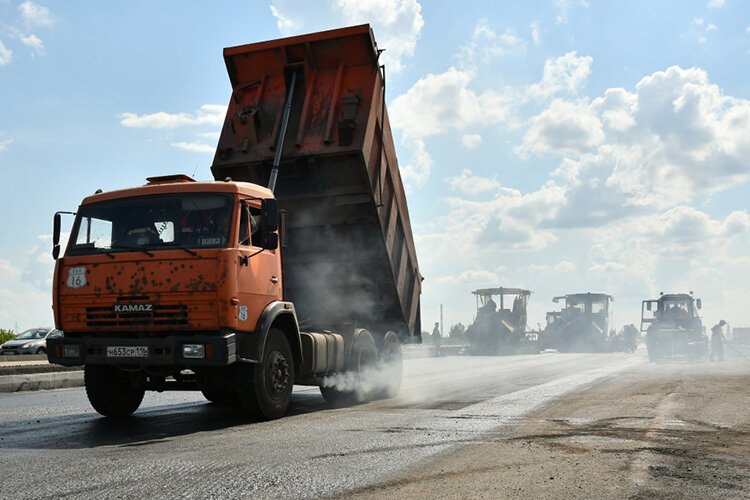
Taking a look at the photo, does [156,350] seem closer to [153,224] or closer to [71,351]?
[71,351]

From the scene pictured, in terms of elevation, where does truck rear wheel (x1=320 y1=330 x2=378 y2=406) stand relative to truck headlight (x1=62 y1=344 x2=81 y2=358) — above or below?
below

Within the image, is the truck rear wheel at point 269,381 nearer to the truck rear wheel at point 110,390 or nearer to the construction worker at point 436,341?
the truck rear wheel at point 110,390

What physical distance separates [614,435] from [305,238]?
5160 millimetres

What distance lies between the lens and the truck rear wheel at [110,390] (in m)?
8.38

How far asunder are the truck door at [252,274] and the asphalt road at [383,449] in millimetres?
1191

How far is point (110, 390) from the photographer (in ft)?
27.9

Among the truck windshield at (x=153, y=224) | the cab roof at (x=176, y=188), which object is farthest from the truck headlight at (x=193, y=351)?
the cab roof at (x=176, y=188)

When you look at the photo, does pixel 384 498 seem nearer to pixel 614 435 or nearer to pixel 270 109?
pixel 614 435

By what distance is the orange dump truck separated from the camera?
7.42 meters

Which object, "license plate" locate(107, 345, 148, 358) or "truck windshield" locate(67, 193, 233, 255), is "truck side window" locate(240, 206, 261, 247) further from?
"license plate" locate(107, 345, 148, 358)

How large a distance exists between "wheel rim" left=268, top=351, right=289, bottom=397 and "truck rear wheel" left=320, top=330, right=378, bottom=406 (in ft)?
5.29

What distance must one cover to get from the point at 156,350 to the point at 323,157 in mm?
3512

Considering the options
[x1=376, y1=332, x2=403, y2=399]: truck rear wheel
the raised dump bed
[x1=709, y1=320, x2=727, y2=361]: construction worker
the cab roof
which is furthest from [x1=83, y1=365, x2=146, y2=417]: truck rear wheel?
[x1=709, y1=320, x2=727, y2=361]: construction worker

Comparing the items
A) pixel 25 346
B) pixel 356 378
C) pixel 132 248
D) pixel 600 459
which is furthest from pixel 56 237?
pixel 25 346
